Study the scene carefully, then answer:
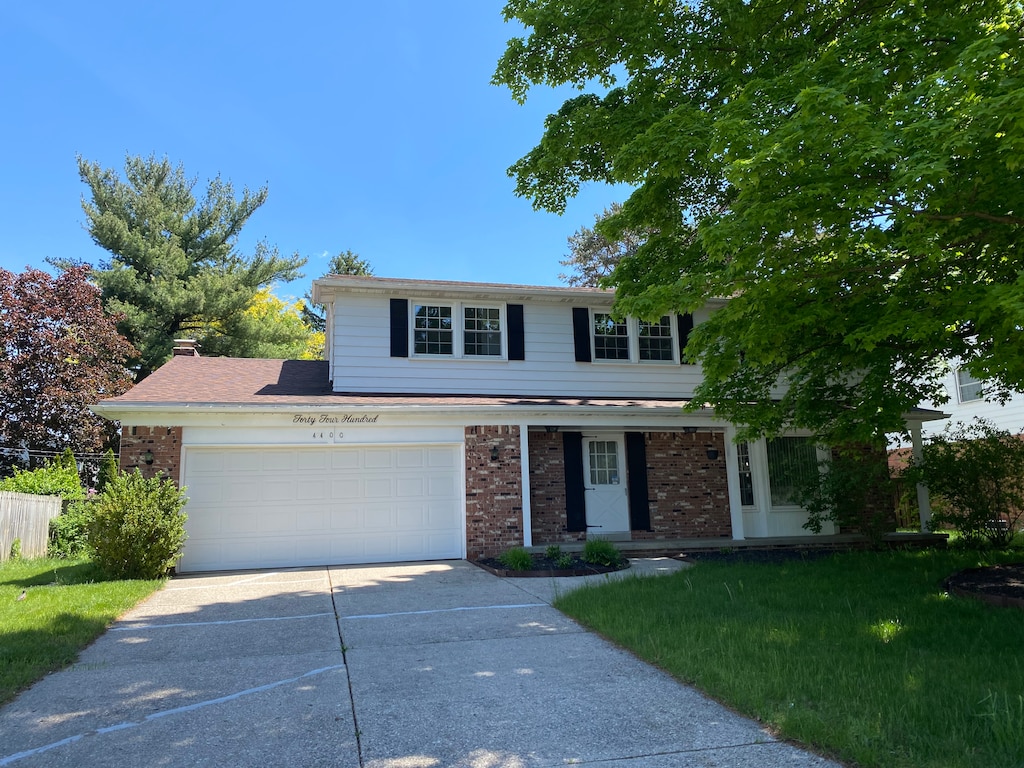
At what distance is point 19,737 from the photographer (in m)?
3.93

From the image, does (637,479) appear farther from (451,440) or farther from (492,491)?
(451,440)

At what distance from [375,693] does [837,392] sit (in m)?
7.62

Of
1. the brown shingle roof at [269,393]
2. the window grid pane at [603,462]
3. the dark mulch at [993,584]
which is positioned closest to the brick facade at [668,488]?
the window grid pane at [603,462]

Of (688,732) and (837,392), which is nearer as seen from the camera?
(688,732)

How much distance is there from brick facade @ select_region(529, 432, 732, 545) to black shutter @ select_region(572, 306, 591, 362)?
73.6 inches

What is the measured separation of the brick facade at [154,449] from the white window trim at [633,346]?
8.13m

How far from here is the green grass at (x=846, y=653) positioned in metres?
3.54

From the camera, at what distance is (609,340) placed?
569 inches

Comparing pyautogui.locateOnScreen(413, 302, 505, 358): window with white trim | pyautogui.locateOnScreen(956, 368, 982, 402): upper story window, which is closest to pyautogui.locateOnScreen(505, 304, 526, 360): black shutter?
pyautogui.locateOnScreen(413, 302, 505, 358): window with white trim

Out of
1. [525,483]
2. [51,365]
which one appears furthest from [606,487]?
[51,365]

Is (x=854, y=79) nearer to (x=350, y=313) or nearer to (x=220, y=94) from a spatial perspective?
(x=350, y=313)

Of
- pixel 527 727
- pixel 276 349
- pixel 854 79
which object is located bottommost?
pixel 527 727

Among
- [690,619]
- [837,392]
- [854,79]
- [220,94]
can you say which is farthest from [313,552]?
[220,94]

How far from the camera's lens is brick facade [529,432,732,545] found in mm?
13109
